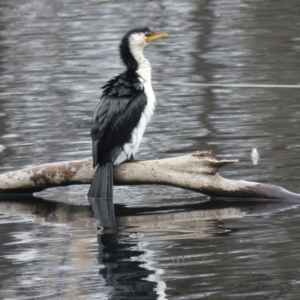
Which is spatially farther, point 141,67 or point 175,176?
point 141,67

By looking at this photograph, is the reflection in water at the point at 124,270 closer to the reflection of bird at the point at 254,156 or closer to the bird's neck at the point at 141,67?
the bird's neck at the point at 141,67

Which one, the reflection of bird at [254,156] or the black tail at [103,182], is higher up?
the black tail at [103,182]

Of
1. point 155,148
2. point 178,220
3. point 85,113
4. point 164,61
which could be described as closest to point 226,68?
point 164,61

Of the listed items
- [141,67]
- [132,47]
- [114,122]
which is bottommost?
[114,122]

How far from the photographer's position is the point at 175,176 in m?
7.68

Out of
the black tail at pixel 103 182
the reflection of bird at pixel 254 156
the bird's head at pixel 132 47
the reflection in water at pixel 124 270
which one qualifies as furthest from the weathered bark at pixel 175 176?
the reflection of bird at pixel 254 156

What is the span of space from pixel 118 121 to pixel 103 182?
500 millimetres

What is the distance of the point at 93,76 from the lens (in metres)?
13.5

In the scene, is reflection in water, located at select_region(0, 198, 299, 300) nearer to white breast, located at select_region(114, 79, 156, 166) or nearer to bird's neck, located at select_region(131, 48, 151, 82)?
white breast, located at select_region(114, 79, 156, 166)

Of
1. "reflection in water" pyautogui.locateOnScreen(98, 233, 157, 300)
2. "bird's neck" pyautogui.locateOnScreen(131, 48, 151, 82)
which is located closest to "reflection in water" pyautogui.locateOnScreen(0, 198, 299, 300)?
"reflection in water" pyautogui.locateOnScreen(98, 233, 157, 300)

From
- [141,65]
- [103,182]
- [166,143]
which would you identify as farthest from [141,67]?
[166,143]

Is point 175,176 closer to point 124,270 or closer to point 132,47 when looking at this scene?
point 132,47

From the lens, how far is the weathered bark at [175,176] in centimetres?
761

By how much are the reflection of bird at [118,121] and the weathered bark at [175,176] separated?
0.34ft
